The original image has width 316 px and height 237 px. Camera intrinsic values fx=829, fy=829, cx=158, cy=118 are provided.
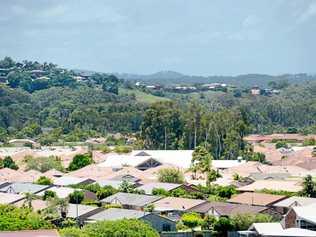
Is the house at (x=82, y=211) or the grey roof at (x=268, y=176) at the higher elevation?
Result: the house at (x=82, y=211)

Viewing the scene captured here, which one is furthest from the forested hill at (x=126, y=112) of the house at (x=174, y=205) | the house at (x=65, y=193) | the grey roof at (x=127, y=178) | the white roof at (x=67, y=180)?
the house at (x=174, y=205)

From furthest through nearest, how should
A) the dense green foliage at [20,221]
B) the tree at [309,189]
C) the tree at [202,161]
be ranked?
the tree at [202,161] < the tree at [309,189] < the dense green foliage at [20,221]

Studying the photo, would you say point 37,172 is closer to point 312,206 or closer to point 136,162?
point 136,162

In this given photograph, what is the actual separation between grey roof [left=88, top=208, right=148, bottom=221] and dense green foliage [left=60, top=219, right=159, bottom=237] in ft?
18.0

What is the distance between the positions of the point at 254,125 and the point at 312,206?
3603 inches

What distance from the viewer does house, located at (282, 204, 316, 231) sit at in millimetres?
34131

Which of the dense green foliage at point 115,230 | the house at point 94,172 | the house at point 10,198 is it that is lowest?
the house at point 94,172

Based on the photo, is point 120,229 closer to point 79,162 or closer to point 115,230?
point 115,230

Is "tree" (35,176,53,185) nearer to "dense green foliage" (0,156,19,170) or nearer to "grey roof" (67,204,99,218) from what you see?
"dense green foliage" (0,156,19,170)

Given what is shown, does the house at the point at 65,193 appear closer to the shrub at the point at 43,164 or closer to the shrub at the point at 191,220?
the shrub at the point at 191,220

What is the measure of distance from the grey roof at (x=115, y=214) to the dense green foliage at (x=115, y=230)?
548 cm

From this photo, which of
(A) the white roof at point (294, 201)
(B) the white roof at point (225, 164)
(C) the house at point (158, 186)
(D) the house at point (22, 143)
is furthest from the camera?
(D) the house at point (22, 143)

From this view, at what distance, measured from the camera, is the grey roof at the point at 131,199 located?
46.6 m

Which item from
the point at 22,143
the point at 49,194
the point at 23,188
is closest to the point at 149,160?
the point at 23,188
